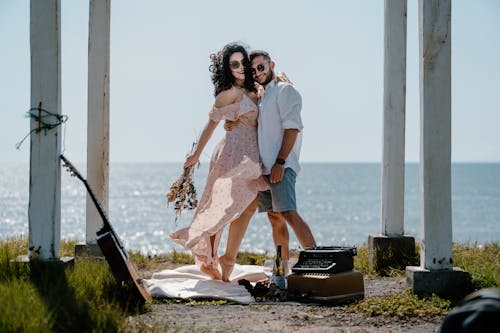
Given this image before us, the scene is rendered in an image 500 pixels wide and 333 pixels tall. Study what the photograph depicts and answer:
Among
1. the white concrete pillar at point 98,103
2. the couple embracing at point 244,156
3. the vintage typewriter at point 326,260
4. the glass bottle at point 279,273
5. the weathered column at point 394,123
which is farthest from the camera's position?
the white concrete pillar at point 98,103

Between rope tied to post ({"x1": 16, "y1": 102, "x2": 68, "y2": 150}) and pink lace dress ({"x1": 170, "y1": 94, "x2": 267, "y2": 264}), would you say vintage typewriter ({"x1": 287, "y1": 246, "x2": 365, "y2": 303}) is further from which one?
rope tied to post ({"x1": 16, "y1": 102, "x2": 68, "y2": 150})

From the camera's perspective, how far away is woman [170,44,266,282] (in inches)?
324

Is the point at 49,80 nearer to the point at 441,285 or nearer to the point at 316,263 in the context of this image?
the point at 316,263

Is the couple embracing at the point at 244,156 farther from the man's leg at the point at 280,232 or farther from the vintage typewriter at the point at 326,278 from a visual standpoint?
the vintage typewriter at the point at 326,278

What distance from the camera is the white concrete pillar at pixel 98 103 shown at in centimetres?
938

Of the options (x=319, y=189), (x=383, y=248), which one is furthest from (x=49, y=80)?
(x=319, y=189)

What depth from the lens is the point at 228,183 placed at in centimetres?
836

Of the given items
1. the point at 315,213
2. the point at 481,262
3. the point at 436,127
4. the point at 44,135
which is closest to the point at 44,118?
the point at 44,135

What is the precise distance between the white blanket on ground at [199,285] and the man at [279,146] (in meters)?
0.62

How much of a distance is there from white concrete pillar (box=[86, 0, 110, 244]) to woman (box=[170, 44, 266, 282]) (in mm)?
1333

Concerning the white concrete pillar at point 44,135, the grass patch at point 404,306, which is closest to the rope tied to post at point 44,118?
the white concrete pillar at point 44,135

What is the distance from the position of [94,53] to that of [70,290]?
3.89 metres

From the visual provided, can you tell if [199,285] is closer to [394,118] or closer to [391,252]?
[391,252]

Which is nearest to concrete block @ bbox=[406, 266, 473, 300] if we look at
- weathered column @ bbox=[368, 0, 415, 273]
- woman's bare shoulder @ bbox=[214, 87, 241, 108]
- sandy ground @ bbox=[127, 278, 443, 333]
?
sandy ground @ bbox=[127, 278, 443, 333]
